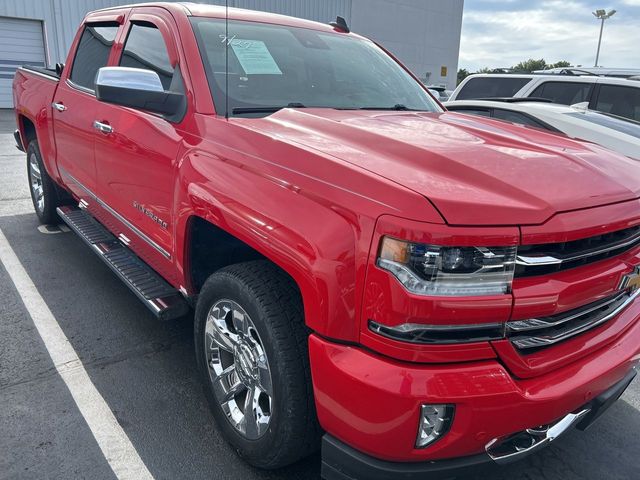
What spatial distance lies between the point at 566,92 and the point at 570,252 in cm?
643

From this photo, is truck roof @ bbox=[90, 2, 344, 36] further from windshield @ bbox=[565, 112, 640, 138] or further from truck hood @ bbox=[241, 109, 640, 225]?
windshield @ bbox=[565, 112, 640, 138]

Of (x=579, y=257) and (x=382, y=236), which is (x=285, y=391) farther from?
(x=579, y=257)

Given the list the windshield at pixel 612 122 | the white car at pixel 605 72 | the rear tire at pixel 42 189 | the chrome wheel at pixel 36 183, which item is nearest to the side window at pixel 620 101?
the windshield at pixel 612 122

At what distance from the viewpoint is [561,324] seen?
184 cm

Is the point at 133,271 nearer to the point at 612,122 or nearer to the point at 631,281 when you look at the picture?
the point at 631,281

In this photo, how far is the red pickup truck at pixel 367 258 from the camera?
5.28 feet

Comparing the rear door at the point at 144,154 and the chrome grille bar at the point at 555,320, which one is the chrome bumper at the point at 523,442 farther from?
the rear door at the point at 144,154

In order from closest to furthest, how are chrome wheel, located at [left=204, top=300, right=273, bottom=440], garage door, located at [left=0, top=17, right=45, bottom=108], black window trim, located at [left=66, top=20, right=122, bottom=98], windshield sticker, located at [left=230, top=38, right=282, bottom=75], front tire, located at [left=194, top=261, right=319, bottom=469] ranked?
front tire, located at [left=194, top=261, right=319, bottom=469], chrome wheel, located at [left=204, top=300, right=273, bottom=440], windshield sticker, located at [left=230, top=38, right=282, bottom=75], black window trim, located at [left=66, top=20, right=122, bottom=98], garage door, located at [left=0, top=17, right=45, bottom=108]

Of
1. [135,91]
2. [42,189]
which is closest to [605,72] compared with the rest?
[42,189]

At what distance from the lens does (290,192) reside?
1917 mm

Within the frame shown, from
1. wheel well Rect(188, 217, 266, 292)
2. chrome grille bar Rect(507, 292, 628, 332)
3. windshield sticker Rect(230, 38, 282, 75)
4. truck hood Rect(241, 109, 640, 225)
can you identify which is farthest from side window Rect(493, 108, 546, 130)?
wheel well Rect(188, 217, 266, 292)

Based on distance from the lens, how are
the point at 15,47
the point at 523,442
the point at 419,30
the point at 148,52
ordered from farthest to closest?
the point at 419,30, the point at 15,47, the point at 148,52, the point at 523,442

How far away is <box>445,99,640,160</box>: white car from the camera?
501 cm

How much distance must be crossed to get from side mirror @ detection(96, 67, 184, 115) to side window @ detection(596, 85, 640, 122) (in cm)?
620
